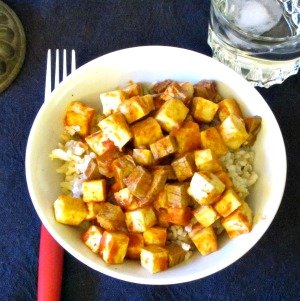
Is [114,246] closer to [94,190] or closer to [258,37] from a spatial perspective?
[94,190]

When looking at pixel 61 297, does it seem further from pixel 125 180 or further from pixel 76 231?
pixel 125 180

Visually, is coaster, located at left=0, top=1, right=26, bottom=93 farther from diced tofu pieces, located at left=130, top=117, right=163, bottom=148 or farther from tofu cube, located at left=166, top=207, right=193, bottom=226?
tofu cube, located at left=166, top=207, right=193, bottom=226

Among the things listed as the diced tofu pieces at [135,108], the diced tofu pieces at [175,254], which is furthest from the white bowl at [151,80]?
the diced tofu pieces at [135,108]

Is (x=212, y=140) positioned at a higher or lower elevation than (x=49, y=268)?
higher

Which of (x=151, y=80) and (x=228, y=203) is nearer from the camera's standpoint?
(x=228, y=203)

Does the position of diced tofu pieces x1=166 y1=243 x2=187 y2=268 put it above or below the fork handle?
above

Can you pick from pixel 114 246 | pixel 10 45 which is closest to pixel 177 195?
pixel 114 246

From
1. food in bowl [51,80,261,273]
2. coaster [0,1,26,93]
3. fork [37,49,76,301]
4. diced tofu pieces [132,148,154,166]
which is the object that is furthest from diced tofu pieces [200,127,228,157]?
coaster [0,1,26,93]
